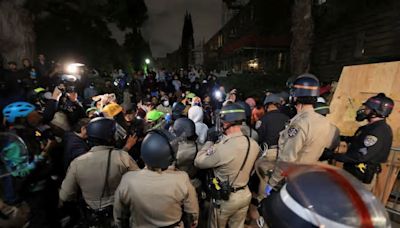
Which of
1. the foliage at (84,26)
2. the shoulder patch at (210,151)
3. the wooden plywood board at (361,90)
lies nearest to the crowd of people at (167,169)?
the shoulder patch at (210,151)

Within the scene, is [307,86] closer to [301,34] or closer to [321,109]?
[321,109]

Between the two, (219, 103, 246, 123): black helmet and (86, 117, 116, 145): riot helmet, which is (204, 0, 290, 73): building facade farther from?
(86, 117, 116, 145): riot helmet

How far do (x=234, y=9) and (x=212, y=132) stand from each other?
30.7 m

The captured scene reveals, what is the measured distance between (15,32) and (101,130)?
10846 millimetres

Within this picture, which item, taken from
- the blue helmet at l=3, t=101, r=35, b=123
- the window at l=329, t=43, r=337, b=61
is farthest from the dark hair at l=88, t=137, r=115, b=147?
the window at l=329, t=43, r=337, b=61

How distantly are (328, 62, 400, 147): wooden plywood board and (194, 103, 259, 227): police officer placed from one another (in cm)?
347

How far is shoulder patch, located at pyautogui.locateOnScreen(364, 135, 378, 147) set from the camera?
12.2 feet

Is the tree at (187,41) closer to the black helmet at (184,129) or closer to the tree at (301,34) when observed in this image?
the tree at (301,34)

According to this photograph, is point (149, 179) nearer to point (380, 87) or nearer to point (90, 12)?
point (380, 87)

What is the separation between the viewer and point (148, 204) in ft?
7.70

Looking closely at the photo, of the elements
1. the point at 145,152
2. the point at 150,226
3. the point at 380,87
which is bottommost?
the point at 150,226

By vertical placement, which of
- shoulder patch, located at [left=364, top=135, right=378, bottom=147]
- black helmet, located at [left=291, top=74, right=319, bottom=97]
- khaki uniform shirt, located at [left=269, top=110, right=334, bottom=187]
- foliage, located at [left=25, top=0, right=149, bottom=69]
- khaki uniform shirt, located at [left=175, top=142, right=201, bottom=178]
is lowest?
khaki uniform shirt, located at [left=175, top=142, right=201, bottom=178]

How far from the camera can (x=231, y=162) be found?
323 centimetres

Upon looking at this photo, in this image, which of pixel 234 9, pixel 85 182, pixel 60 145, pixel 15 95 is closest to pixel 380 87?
pixel 85 182
